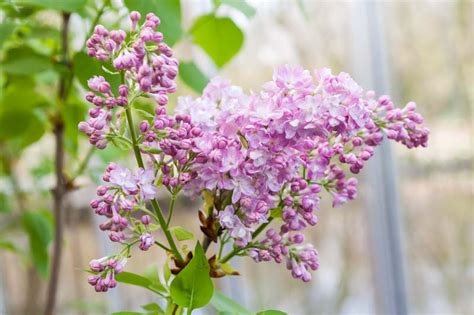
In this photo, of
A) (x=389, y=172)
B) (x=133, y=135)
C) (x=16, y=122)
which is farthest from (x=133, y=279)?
(x=389, y=172)

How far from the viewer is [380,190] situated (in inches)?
74.9

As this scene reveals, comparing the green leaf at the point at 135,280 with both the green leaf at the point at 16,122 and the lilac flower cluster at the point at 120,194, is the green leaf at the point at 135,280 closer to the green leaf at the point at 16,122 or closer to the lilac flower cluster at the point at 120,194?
the lilac flower cluster at the point at 120,194

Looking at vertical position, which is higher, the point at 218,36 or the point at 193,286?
the point at 218,36

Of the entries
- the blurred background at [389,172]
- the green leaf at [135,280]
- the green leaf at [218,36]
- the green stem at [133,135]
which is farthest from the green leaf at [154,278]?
the blurred background at [389,172]

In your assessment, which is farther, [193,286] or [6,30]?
[6,30]

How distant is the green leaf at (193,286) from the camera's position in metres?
0.39

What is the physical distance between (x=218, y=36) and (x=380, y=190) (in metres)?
1.39

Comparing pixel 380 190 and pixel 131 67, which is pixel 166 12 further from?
pixel 380 190

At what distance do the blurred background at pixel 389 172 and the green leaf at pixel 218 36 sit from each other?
1044mm

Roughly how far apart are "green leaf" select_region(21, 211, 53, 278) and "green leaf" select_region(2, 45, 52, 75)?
210mm

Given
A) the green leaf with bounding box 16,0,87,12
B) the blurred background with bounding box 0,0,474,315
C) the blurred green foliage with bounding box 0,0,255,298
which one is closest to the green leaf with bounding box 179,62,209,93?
the blurred green foliage with bounding box 0,0,255,298

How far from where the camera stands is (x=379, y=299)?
1.96m

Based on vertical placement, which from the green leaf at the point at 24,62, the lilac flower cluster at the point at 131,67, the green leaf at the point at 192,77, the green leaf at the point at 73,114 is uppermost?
the green leaf at the point at 24,62

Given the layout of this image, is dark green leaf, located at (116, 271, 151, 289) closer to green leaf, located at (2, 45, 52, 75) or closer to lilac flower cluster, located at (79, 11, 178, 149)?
lilac flower cluster, located at (79, 11, 178, 149)
